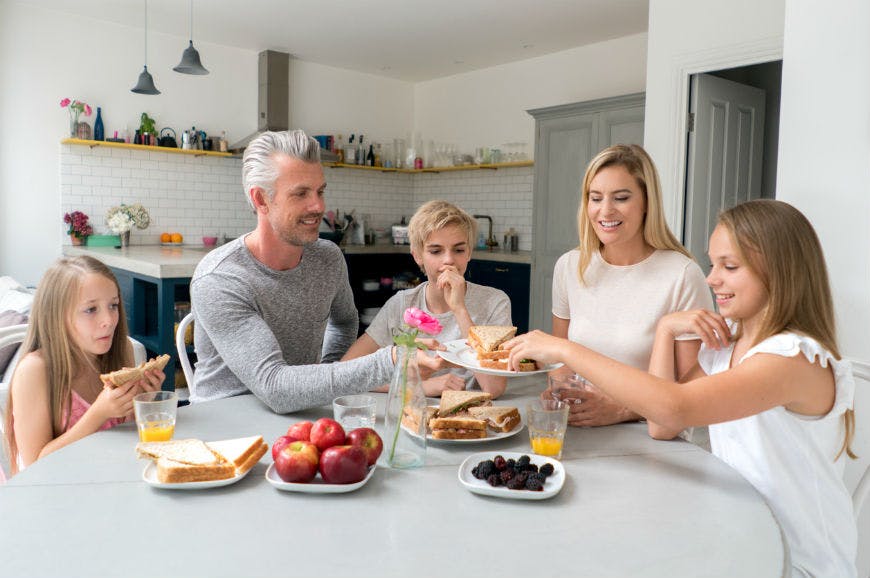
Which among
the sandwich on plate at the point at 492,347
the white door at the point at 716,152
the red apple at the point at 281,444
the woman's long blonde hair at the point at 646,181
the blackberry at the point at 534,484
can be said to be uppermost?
the white door at the point at 716,152

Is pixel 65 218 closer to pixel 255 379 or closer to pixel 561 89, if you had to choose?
pixel 561 89

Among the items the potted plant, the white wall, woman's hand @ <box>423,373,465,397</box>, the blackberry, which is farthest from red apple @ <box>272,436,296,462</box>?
the white wall

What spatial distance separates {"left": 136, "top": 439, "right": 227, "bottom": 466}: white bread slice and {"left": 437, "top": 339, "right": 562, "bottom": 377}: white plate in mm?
583

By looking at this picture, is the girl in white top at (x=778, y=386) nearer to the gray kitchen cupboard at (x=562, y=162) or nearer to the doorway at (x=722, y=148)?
the doorway at (x=722, y=148)

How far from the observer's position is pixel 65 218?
602 cm

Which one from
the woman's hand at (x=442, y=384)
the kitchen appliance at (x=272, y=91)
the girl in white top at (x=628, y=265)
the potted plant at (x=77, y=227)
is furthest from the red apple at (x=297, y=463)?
the kitchen appliance at (x=272, y=91)

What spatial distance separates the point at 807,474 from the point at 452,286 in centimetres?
108

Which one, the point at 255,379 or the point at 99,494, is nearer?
the point at 99,494

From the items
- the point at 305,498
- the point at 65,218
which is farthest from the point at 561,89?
the point at 305,498

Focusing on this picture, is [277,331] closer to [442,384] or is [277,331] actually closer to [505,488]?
[442,384]

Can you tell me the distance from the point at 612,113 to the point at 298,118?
3419 mm

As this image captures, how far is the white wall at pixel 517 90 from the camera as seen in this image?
20.6 feet

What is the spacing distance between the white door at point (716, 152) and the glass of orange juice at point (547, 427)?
322 centimetres

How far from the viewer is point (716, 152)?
449 cm
